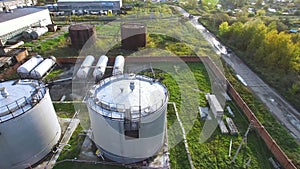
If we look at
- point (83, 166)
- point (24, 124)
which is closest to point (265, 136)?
point (83, 166)

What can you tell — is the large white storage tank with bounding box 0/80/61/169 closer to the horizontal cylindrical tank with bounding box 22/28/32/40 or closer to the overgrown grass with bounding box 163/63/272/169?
the overgrown grass with bounding box 163/63/272/169

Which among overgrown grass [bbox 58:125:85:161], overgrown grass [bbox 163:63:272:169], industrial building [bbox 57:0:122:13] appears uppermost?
industrial building [bbox 57:0:122:13]

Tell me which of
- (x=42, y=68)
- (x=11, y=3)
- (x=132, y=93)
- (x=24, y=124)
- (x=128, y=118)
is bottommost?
(x=42, y=68)

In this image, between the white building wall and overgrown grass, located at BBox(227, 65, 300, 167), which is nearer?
overgrown grass, located at BBox(227, 65, 300, 167)

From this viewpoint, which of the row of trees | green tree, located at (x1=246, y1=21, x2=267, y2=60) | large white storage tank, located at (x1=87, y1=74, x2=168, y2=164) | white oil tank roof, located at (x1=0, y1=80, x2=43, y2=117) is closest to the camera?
large white storage tank, located at (x1=87, y1=74, x2=168, y2=164)

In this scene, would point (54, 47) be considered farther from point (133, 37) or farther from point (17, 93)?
point (17, 93)

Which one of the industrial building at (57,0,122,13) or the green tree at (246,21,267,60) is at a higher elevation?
the industrial building at (57,0,122,13)

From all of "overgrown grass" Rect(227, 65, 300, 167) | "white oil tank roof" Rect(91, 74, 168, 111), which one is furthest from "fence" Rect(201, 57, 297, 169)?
"white oil tank roof" Rect(91, 74, 168, 111)
